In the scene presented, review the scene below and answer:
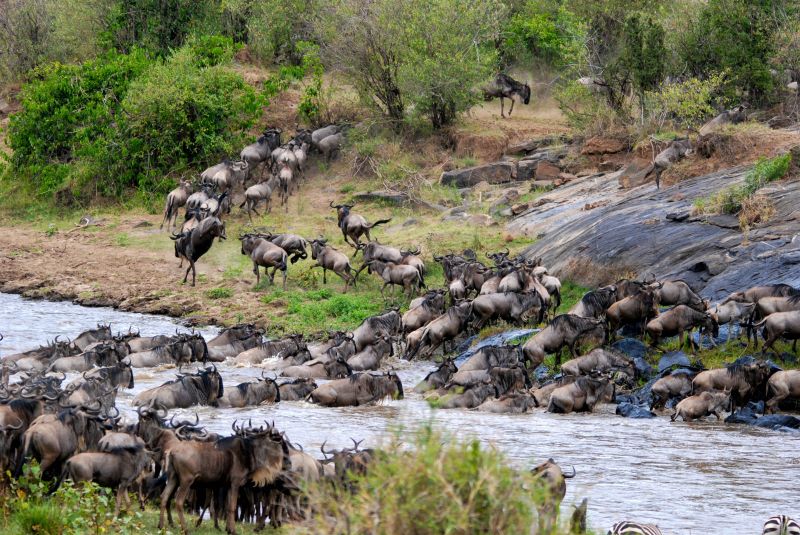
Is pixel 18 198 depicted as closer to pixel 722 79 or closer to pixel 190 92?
pixel 190 92

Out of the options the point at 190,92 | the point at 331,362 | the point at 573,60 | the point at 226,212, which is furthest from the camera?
→ the point at 573,60

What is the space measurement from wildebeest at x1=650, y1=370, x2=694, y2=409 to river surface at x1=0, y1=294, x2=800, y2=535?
47 centimetres

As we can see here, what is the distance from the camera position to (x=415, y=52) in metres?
34.3

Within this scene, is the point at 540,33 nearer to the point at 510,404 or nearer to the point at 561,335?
the point at 561,335

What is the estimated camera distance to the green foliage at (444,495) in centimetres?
605

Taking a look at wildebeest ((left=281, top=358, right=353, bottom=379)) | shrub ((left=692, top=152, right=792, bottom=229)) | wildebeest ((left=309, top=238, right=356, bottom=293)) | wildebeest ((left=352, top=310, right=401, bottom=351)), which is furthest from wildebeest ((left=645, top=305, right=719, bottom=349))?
wildebeest ((left=309, top=238, right=356, bottom=293))

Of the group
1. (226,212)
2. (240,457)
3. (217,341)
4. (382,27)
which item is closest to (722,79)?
(382,27)

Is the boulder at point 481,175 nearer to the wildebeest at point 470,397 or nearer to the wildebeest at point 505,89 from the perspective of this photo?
the wildebeest at point 505,89

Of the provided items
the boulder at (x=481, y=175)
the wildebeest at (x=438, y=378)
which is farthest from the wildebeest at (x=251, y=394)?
the boulder at (x=481, y=175)

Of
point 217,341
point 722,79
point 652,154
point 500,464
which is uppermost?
point 722,79

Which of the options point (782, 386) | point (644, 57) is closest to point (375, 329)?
point (782, 386)

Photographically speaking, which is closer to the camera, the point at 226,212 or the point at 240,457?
the point at 240,457

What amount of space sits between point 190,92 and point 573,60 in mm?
12623

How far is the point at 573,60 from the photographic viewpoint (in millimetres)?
37906
